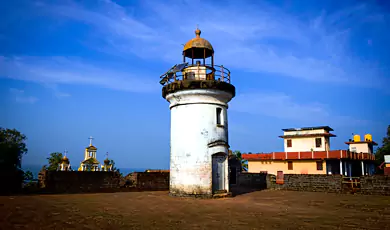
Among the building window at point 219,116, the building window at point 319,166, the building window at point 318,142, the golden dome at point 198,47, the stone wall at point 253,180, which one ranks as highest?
the golden dome at point 198,47

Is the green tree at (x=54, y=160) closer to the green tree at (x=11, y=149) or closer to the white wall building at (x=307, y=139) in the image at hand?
the green tree at (x=11, y=149)

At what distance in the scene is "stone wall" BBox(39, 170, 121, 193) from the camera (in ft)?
71.3

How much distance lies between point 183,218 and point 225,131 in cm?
883

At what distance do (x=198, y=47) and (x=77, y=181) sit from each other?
13391mm

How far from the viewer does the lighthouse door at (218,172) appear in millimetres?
18938

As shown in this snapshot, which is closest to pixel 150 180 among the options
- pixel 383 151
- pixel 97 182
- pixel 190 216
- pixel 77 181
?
pixel 97 182

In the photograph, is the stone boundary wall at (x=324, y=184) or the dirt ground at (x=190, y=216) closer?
the dirt ground at (x=190, y=216)

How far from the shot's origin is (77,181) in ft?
73.9

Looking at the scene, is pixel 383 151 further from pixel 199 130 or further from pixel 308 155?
pixel 199 130

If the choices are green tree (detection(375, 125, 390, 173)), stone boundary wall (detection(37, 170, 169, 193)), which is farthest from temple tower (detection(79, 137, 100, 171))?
green tree (detection(375, 125, 390, 173))

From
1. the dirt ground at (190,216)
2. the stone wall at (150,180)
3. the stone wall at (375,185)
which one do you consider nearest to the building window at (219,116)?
the dirt ground at (190,216)

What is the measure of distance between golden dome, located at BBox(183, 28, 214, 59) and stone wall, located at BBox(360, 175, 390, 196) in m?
15.0

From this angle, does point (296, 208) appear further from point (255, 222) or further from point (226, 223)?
point (226, 223)

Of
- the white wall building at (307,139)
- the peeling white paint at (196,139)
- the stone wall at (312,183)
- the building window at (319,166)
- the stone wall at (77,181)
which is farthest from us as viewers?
the white wall building at (307,139)
